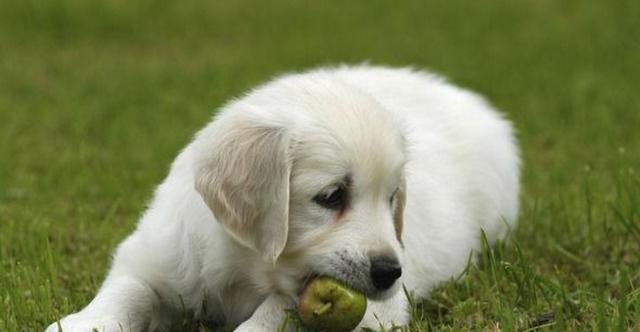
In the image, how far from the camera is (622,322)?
393cm

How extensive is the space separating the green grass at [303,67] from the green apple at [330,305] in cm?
43

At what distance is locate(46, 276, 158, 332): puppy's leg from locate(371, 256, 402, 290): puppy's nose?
99cm

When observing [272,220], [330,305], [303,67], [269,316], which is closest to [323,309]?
[330,305]

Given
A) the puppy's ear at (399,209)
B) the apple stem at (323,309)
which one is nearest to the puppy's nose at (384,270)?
the apple stem at (323,309)

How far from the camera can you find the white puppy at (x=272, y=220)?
424cm

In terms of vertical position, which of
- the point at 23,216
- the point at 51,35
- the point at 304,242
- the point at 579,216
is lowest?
the point at 51,35

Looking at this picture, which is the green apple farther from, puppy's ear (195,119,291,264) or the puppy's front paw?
the puppy's front paw

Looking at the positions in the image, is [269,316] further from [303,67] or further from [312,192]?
[303,67]

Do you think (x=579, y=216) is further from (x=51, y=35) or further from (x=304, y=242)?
(x=51, y=35)

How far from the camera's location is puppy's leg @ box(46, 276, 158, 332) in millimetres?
4369

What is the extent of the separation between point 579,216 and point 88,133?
4.20 meters

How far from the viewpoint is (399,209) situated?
478 cm

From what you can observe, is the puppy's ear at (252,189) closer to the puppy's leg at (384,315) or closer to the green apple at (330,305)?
the green apple at (330,305)

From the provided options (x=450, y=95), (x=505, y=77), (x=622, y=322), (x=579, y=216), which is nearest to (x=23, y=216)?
(x=450, y=95)
